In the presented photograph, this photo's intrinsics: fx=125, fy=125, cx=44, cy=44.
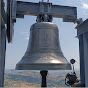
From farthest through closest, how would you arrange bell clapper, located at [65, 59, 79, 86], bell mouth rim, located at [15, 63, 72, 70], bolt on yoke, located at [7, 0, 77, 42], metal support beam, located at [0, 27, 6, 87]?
bell clapper, located at [65, 59, 79, 86] → bolt on yoke, located at [7, 0, 77, 42] → metal support beam, located at [0, 27, 6, 87] → bell mouth rim, located at [15, 63, 72, 70]

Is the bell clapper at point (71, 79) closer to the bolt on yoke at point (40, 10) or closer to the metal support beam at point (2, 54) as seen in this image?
the bolt on yoke at point (40, 10)

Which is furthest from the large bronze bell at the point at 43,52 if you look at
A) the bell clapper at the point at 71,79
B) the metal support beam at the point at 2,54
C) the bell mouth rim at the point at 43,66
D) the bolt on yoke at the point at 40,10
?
the bell clapper at the point at 71,79

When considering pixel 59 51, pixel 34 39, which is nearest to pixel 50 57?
pixel 59 51

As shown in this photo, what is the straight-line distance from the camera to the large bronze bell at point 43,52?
339 centimetres

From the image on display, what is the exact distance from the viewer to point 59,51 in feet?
13.5

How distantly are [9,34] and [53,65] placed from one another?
5.29 ft

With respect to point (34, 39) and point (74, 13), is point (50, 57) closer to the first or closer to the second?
point (34, 39)

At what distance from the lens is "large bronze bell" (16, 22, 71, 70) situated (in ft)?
11.1

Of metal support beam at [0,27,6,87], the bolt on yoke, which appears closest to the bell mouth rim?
metal support beam at [0,27,6,87]

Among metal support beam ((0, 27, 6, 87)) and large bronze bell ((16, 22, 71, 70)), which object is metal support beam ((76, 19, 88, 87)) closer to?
large bronze bell ((16, 22, 71, 70))

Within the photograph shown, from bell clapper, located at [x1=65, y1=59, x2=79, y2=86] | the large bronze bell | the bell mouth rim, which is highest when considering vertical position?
the large bronze bell

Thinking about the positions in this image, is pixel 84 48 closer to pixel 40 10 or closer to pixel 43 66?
pixel 43 66

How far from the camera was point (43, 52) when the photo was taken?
12.5 ft

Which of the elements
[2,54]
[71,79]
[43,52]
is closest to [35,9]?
[43,52]
